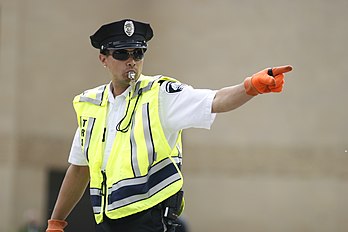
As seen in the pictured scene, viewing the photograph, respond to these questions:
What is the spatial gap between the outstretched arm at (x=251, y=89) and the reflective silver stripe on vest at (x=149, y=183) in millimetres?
421

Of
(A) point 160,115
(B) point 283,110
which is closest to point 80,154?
(A) point 160,115

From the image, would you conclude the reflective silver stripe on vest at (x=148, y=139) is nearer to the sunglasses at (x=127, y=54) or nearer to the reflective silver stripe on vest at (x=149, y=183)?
the reflective silver stripe on vest at (x=149, y=183)

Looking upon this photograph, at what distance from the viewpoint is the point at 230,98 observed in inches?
144

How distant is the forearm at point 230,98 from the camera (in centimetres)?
360

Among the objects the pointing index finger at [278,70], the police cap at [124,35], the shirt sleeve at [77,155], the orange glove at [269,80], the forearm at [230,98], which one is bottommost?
the shirt sleeve at [77,155]

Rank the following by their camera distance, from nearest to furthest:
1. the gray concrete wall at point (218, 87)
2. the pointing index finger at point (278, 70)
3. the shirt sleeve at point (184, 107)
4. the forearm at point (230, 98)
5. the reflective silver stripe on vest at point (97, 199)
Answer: the pointing index finger at point (278, 70) < the forearm at point (230, 98) < the shirt sleeve at point (184, 107) < the reflective silver stripe on vest at point (97, 199) < the gray concrete wall at point (218, 87)

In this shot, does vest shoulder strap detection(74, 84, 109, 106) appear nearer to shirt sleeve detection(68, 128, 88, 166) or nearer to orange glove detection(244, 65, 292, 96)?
shirt sleeve detection(68, 128, 88, 166)

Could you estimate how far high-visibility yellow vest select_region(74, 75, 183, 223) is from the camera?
3.95m

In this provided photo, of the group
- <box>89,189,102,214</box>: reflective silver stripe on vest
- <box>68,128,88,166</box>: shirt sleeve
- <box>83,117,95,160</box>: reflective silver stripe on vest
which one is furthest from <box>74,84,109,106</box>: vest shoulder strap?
<box>89,189,102,214</box>: reflective silver stripe on vest

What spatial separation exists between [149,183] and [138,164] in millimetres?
114

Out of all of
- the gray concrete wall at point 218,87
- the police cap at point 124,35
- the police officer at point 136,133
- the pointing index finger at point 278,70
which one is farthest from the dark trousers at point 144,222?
the gray concrete wall at point 218,87

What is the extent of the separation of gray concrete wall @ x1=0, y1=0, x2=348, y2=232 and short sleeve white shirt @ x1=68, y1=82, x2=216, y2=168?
8409 millimetres

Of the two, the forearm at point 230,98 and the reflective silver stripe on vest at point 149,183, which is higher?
the forearm at point 230,98

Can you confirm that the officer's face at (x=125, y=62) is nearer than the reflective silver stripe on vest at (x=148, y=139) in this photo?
No
